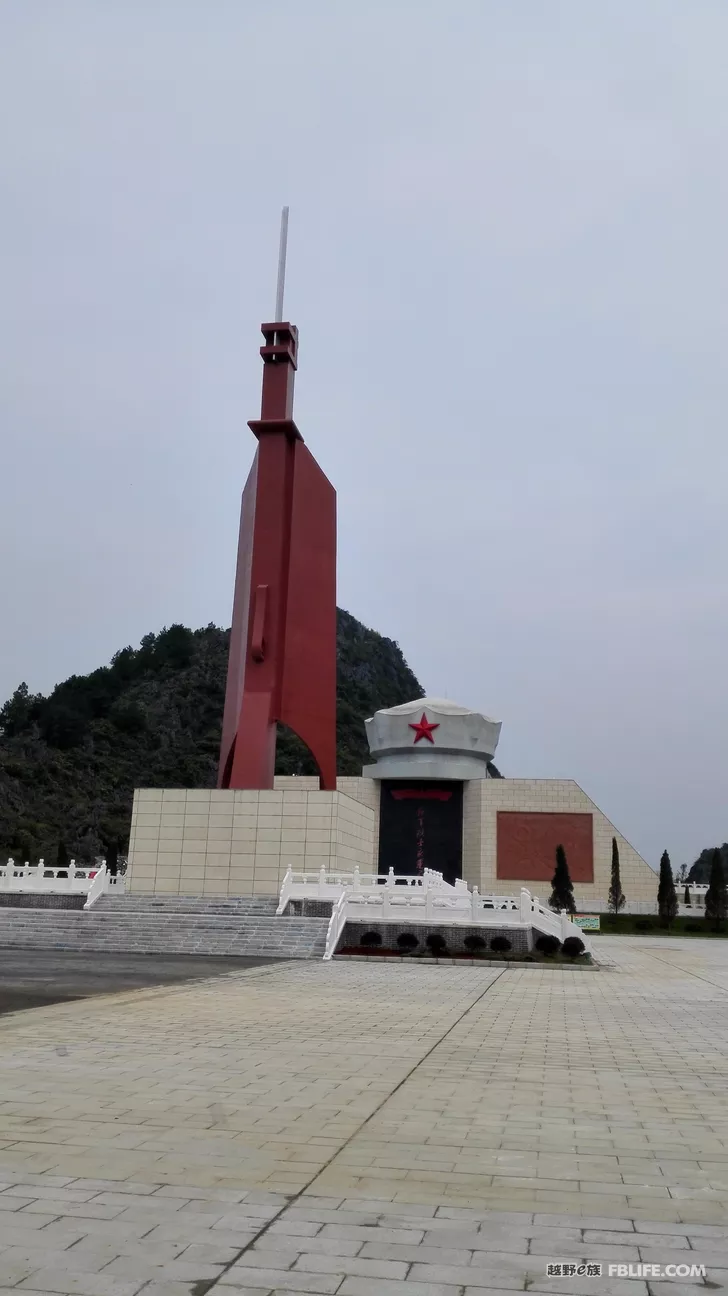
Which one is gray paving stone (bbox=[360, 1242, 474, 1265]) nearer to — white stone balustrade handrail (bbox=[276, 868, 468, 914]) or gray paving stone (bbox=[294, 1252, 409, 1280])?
gray paving stone (bbox=[294, 1252, 409, 1280])

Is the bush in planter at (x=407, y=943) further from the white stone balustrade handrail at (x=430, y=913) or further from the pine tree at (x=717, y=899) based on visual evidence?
the pine tree at (x=717, y=899)

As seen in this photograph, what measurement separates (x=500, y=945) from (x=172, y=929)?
19.7ft

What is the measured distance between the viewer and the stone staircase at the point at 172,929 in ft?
58.2

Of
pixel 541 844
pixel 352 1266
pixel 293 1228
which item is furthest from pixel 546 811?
pixel 352 1266

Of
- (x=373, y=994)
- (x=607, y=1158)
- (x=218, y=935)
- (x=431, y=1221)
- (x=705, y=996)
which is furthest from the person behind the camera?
A: (x=218, y=935)

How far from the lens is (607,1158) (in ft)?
14.5

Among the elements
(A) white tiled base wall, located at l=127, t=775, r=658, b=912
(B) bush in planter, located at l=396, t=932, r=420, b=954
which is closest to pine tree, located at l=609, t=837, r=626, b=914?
(A) white tiled base wall, located at l=127, t=775, r=658, b=912

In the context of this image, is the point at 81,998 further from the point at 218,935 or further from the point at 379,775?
the point at 379,775

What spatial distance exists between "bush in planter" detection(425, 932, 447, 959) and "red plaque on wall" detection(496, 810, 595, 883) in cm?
2425

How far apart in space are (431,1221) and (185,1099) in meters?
2.23

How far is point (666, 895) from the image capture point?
3791 centimetres

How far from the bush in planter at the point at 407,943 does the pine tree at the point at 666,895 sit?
73.8ft

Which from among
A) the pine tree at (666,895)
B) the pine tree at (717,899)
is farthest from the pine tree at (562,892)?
the pine tree at (717,899)

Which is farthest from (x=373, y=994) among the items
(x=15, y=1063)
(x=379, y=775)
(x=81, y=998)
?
(x=379, y=775)
